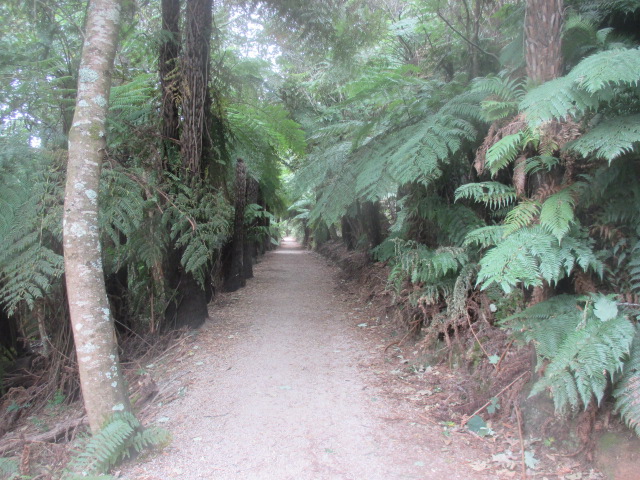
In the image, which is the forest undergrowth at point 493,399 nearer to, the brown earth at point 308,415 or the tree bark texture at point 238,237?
the brown earth at point 308,415

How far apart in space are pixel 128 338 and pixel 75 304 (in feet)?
11.7

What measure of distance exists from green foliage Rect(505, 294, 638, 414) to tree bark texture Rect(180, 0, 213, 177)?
15.8ft

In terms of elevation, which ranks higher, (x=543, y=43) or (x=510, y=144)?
(x=543, y=43)

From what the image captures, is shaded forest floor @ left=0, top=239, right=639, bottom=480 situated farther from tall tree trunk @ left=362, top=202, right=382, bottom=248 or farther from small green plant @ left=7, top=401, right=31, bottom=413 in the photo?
tall tree trunk @ left=362, top=202, right=382, bottom=248

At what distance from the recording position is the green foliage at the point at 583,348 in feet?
8.41

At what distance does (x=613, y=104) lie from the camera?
3.10 meters

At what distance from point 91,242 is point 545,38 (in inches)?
158

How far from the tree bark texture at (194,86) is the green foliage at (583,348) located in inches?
189

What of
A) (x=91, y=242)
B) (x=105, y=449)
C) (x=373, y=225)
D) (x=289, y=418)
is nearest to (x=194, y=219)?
(x=91, y=242)

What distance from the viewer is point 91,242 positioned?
3480 mm

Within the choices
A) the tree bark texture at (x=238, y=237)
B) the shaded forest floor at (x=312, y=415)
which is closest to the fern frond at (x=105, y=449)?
the shaded forest floor at (x=312, y=415)

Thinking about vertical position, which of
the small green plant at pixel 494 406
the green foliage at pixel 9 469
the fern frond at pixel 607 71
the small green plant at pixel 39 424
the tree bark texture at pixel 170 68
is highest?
the tree bark texture at pixel 170 68

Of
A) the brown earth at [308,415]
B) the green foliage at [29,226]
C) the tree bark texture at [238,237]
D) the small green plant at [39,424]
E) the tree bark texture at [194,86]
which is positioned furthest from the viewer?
the tree bark texture at [238,237]

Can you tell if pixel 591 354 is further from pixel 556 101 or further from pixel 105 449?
pixel 105 449
